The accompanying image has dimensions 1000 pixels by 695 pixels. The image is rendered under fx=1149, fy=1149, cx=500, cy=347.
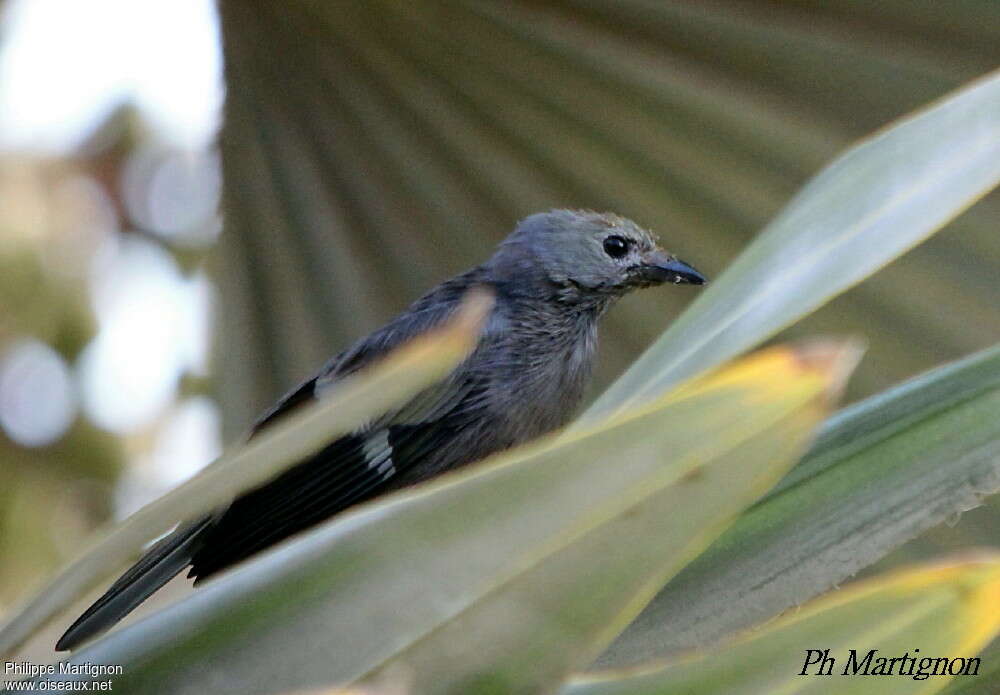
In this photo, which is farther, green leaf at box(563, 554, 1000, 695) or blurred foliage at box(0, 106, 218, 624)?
blurred foliage at box(0, 106, 218, 624)

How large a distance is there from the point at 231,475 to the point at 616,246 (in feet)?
6.40

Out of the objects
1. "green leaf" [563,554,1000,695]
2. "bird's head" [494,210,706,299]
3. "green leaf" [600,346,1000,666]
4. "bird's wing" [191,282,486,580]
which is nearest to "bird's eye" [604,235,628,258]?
"bird's head" [494,210,706,299]

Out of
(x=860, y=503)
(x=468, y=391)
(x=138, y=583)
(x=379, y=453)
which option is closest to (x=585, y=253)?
(x=468, y=391)

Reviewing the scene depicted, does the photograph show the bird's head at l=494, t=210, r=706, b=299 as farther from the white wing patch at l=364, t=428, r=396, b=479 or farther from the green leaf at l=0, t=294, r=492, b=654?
the green leaf at l=0, t=294, r=492, b=654

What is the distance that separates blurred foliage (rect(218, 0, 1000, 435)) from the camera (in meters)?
2.03

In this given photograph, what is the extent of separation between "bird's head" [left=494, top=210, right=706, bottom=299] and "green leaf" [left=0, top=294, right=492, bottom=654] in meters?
1.83

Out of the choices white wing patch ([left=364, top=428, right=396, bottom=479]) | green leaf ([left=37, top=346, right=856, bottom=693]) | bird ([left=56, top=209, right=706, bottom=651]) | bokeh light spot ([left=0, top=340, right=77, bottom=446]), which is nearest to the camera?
green leaf ([left=37, top=346, right=856, bottom=693])

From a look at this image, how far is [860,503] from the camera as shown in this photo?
0.99 m

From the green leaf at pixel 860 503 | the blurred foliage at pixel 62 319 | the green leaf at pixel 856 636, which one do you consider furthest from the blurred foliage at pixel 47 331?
the green leaf at pixel 856 636

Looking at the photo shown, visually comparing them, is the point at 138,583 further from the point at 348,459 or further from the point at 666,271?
the point at 666,271

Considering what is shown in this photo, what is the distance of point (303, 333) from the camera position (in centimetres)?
263

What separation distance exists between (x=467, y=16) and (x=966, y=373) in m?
1.46

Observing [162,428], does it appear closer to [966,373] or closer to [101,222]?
[101,222]

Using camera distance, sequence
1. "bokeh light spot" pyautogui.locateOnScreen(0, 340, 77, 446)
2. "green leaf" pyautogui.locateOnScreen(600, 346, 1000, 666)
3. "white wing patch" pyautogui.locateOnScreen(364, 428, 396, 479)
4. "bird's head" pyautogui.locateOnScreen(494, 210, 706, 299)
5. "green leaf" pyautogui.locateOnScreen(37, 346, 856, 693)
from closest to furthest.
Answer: "green leaf" pyautogui.locateOnScreen(37, 346, 856, 693) → "green leaf" pyautogui.locateOnScreen(600, 346, 1000, 666) → "white wing patch" pyautogui.locateOnScreen(364, 428, 396, 479) → "bird's head" pyautogui.locateOnScreen(494, 210, 706, 299) → "bokeh light spot" pyautogui.locateOnScreen(0, 340, 77, 446)
